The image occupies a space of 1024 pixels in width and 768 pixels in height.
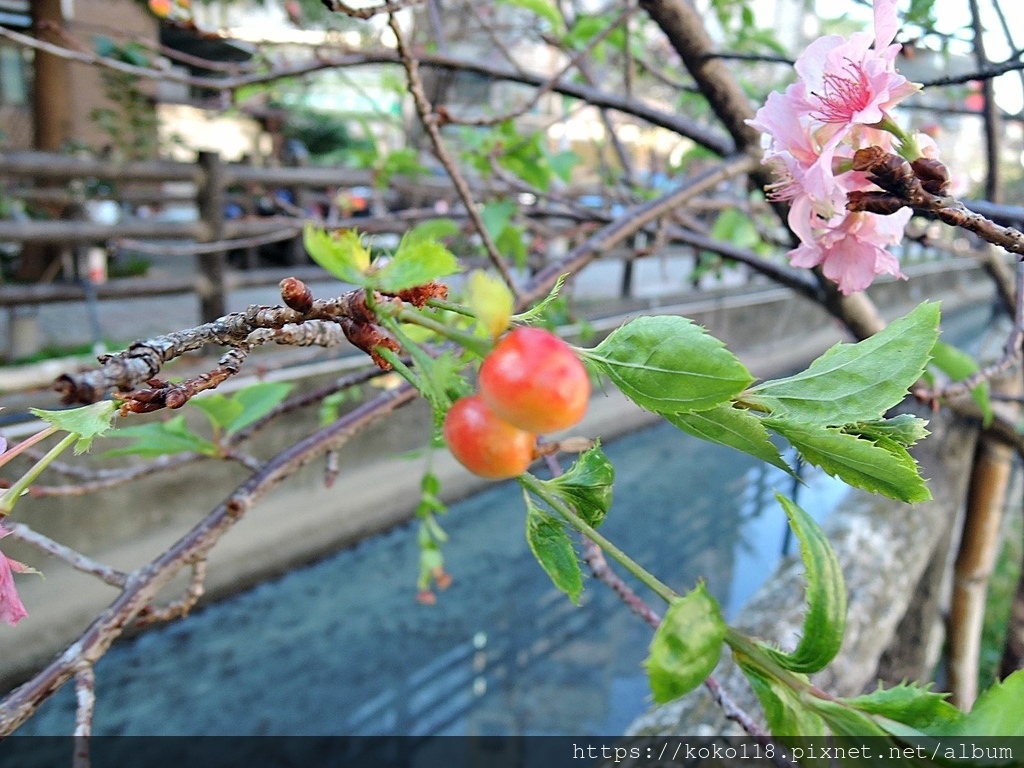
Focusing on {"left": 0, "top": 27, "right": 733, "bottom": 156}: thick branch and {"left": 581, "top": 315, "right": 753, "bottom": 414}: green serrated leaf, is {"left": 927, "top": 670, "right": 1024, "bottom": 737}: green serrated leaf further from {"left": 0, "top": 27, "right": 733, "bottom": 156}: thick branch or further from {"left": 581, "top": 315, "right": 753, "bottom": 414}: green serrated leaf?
{"left": 0, "top": 27, "right": 733, "bottom": 156}: thick branch

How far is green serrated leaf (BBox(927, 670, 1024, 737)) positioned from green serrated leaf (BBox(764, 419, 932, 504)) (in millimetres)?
77

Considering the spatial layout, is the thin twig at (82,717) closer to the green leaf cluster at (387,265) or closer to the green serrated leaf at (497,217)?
the green leaf cluster at (387,265)

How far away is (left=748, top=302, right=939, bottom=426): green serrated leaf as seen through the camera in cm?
30

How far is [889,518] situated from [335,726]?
1.44 meters

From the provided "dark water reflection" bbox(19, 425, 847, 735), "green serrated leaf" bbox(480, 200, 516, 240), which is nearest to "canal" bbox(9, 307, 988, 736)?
"dark water reflection" bbox(19, 425, 847, 735)

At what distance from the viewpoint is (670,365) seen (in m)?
0.28

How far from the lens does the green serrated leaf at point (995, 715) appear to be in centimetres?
27

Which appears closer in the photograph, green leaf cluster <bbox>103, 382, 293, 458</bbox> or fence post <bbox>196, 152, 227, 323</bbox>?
green leaf cluster <bbox>103, 382, 293, 458</bbox>

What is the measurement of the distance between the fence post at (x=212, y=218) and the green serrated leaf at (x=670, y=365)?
2.88 metres

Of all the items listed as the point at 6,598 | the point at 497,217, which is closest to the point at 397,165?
the point at 497,217

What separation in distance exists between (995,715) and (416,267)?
11.1 inches

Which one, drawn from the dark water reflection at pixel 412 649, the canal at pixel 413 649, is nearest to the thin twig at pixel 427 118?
the canal at pixel 413 649

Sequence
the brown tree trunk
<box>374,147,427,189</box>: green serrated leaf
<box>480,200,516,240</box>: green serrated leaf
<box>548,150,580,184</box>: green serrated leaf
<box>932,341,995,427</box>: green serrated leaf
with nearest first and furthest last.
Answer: <box>932,341,995,427</box>: green serrated leaf, <box>480,200,516,240</box>: green serrated leaf, <box>548,150,580,184</box>: green serrated leaf, the brown tree trunk, <box>374,147,427,189</box>: green serrated leaf

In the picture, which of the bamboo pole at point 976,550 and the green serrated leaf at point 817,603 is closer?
the green serrated leaf at point 817,603
